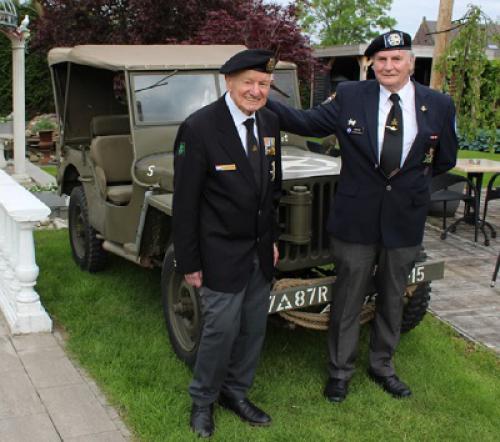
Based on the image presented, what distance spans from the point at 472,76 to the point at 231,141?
598 cm

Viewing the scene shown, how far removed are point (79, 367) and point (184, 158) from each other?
1734 millimetres

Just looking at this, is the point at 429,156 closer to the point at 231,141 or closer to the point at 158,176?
the point at 231,141

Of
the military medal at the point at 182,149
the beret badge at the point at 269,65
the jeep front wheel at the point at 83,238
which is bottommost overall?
the jeep front wheel at the point at 83,238

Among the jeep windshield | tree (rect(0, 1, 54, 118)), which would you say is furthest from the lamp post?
tree (rect(0, 1, 54, 118))

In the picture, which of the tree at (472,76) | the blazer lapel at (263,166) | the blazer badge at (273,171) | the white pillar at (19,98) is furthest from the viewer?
the white pillar at (19,98)

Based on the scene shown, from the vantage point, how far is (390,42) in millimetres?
3436

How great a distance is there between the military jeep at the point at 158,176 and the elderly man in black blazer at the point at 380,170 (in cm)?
18

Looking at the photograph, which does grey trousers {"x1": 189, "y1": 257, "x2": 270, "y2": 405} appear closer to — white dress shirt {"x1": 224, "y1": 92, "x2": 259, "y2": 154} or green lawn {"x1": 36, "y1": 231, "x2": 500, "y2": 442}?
green lawn {"x1": 36, "y1": 231, "x2": 500, "y2": 442}

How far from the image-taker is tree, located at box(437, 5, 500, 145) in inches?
325

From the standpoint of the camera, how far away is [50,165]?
13.4 m

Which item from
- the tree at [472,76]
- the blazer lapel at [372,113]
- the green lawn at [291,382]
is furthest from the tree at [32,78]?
the blazer lapel at [372,113]

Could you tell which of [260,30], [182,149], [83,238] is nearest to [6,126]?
[260,30]

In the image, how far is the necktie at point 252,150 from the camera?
320 centimetres

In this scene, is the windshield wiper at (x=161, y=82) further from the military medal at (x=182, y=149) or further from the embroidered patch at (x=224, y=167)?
the embroidered patch at (x=224, y=167)
